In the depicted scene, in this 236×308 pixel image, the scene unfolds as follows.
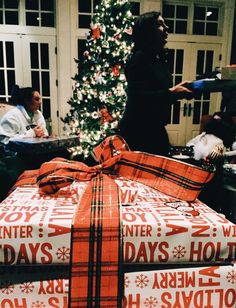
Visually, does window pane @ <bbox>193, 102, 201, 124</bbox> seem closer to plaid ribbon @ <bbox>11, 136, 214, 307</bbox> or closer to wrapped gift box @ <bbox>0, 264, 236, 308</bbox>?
plaid ribbon @ <bbox>11, 136, 214, 307</bbox>

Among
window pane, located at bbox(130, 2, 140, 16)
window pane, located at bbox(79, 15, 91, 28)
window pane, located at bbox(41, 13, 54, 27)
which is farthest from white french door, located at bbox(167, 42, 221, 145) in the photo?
window pane, located at bbox(41, 13, 54, 27)

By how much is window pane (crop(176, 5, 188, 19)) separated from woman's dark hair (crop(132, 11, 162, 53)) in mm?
4978

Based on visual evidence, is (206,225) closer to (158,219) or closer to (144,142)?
(158,219)

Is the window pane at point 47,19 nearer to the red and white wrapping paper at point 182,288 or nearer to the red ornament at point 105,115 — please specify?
the red ornament at point 105,115

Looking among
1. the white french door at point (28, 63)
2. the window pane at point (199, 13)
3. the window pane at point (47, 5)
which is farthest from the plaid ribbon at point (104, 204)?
the window pane at point (199, 13)

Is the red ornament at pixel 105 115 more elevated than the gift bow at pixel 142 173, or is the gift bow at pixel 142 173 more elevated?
the gift bow at pixel 142 173

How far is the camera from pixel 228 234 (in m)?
0.50

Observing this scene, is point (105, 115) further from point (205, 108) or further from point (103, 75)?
point (205, 108)

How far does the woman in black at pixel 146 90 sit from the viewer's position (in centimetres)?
114

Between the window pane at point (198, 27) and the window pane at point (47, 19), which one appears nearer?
the window pane at point (47, 19)

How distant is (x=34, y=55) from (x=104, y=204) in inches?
209

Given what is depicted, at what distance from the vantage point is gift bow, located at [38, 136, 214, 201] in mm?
616

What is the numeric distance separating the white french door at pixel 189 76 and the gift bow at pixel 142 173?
16.6 ft

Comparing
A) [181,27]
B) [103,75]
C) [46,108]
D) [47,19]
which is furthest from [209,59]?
[46,108]
